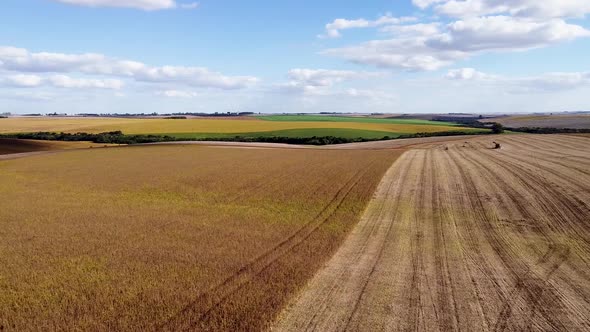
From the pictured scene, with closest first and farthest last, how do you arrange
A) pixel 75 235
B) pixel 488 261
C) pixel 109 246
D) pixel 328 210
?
1. pixel 488 261
2. pixel 109 246
3. pixel 75 235
4. pixel 328 210

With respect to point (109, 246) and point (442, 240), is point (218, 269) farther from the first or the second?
point (442, 240)

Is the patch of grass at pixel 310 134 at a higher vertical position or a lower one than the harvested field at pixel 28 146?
higher

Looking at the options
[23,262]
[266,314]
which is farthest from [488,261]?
[23,262]

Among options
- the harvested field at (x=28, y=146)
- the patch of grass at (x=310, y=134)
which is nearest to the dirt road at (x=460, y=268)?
the harvested field at (x=28, y=146)

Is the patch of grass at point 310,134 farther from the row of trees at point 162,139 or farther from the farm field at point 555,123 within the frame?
the farm field at point 555,123

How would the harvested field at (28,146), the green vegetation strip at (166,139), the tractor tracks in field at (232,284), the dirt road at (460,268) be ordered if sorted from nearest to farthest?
1. the tractor tracks in field at (232,284)
2. the dirt road at (460,268)
3. the harvested field at (28,146)
4. the green vegetation strip at (166,139)

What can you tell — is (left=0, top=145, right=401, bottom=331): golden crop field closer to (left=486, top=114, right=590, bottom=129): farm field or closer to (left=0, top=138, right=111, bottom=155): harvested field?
(left=0, top=138, right=111, bottom=155): harvested field
